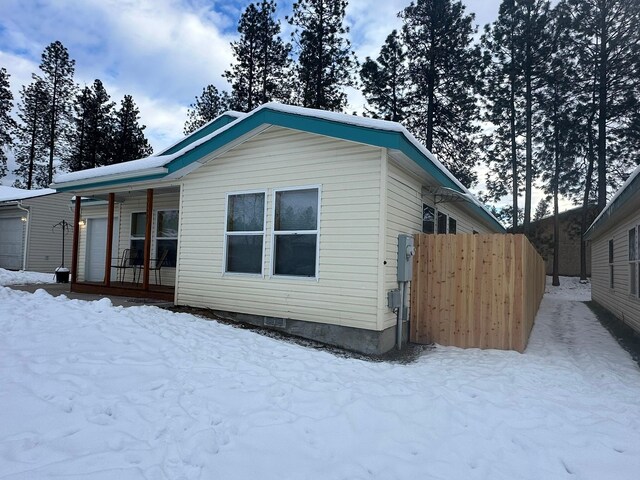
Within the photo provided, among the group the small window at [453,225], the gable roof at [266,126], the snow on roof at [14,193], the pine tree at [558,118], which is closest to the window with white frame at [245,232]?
the gable roof at [266,126]

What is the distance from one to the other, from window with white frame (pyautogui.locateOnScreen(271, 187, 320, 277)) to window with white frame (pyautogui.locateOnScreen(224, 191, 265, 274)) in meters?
0.32

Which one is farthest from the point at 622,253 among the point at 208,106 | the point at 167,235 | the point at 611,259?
the point at 208,106

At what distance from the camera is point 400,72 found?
18.7m

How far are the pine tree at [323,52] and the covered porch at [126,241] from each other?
11343mm

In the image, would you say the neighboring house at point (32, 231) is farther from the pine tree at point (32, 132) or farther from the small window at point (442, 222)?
the small window at point (442, 222)

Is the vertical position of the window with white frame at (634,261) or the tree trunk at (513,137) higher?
the tree trunk at (513,137)

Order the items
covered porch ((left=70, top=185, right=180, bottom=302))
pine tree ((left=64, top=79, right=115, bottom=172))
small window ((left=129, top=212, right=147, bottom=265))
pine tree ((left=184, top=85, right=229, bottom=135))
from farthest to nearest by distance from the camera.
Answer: pine tree ((left=64, top=79, right=115, bottom=172)), pine tree ((left=184, top=85, right=229, bottom=135)), small window ((left=129, top=212, right=147, bottom=265)), covered porch ((left=70, top=185, right=180, bottom=302))

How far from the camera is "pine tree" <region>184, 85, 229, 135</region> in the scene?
22578 millimetres

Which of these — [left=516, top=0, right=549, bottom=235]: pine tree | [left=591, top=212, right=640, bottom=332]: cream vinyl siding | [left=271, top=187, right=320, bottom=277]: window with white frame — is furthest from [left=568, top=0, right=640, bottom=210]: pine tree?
[left=271, top=187, right=320, bottom=277]: window with white frame

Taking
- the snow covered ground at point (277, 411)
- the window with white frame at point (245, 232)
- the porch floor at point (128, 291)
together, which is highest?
the window with white frame at point (245, 232)

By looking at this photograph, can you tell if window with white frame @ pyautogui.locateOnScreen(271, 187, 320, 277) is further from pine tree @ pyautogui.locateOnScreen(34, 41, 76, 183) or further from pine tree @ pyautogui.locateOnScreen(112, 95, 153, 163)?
pine tree @ pyautogui.locateOnScreen(34, 41, 76, 183)

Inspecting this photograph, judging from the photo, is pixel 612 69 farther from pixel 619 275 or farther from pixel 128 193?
pixel 128 193

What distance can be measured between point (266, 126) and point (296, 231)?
1.83 metres

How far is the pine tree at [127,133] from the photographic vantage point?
27.3m
